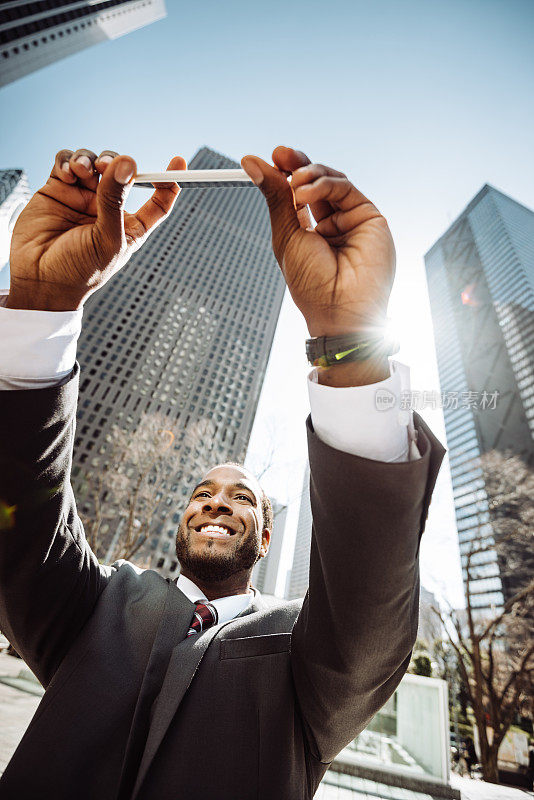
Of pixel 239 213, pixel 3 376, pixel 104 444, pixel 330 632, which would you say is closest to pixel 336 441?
pixel 330 632

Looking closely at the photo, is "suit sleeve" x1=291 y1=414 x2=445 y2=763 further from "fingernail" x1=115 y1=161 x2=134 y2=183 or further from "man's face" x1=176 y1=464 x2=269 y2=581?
"fingernail" x1=115 y1=161 x2=134 y2=183

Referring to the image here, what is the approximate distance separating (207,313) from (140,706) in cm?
7641

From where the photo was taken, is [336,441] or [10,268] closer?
[336,441]

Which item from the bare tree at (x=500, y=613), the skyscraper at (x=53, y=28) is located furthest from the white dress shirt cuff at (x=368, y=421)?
the skyscraper at (x=53, y=28)

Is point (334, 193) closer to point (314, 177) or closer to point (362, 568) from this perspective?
point (314, 177)

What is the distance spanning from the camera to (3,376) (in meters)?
1.12

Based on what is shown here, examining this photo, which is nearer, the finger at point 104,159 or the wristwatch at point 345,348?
the wristwatch at point 345,348

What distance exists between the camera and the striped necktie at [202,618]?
1428 mm

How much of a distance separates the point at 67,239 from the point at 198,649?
145 centimetres

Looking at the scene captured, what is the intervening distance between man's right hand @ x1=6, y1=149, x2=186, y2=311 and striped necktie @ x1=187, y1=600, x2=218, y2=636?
1275 mm

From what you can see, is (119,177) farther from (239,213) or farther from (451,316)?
(239,213)

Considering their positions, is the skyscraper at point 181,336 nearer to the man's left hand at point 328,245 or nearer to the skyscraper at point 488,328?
the skyscraper at point 488,328

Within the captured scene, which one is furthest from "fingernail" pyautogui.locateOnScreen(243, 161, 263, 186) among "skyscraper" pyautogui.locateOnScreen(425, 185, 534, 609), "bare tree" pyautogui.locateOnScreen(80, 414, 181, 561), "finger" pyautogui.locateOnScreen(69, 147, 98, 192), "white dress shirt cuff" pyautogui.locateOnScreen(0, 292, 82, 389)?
"skyscraper" pyautogui.locateOnScreen(425, 185, 534, 609)

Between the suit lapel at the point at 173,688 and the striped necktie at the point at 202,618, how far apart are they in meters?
0.09
